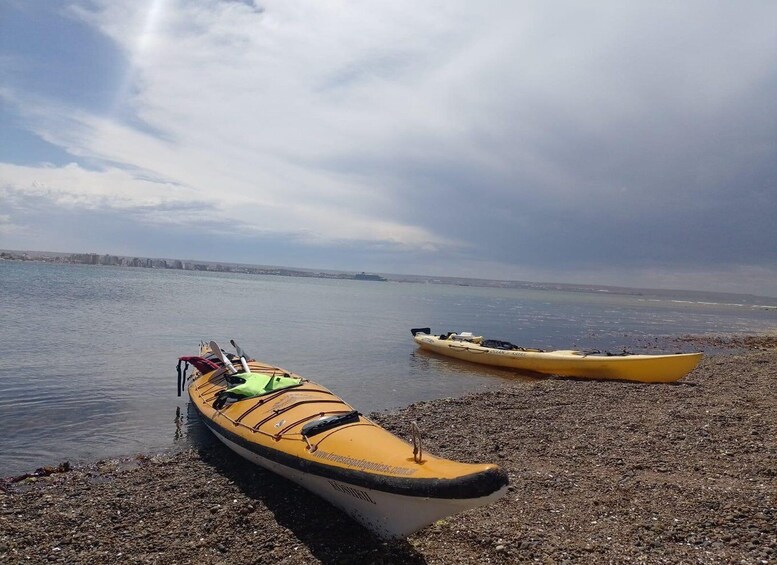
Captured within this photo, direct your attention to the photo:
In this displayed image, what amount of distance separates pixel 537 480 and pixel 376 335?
2334 centimetres

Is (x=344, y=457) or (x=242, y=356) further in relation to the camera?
(x=242, y=356)

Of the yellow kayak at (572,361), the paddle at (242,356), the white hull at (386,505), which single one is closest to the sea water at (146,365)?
the yellow kayak at (572,361)

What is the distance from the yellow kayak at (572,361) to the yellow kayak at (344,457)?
432 inches

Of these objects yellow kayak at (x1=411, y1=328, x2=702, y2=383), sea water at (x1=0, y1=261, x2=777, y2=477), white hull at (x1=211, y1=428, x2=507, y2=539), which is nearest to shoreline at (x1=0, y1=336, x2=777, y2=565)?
white hull at (x1=211, y1=428, x2=507, y2=539)

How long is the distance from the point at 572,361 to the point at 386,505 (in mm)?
13482

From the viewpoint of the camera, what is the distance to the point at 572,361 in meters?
16.5

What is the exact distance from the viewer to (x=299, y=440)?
5965mm

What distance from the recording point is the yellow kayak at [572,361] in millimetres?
14430

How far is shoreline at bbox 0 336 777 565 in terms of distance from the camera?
4.62m

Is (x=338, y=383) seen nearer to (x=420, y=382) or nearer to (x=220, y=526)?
(x=420, y=382)

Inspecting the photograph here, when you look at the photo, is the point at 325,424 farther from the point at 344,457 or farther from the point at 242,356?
the point at 242,356

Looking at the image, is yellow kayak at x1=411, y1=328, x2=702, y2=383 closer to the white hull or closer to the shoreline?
the shoreline

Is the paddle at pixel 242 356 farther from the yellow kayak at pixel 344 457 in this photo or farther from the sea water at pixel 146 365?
the sea water at pixel 146 365

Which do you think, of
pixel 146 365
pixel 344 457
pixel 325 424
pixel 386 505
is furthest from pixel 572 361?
pixel 146 365
